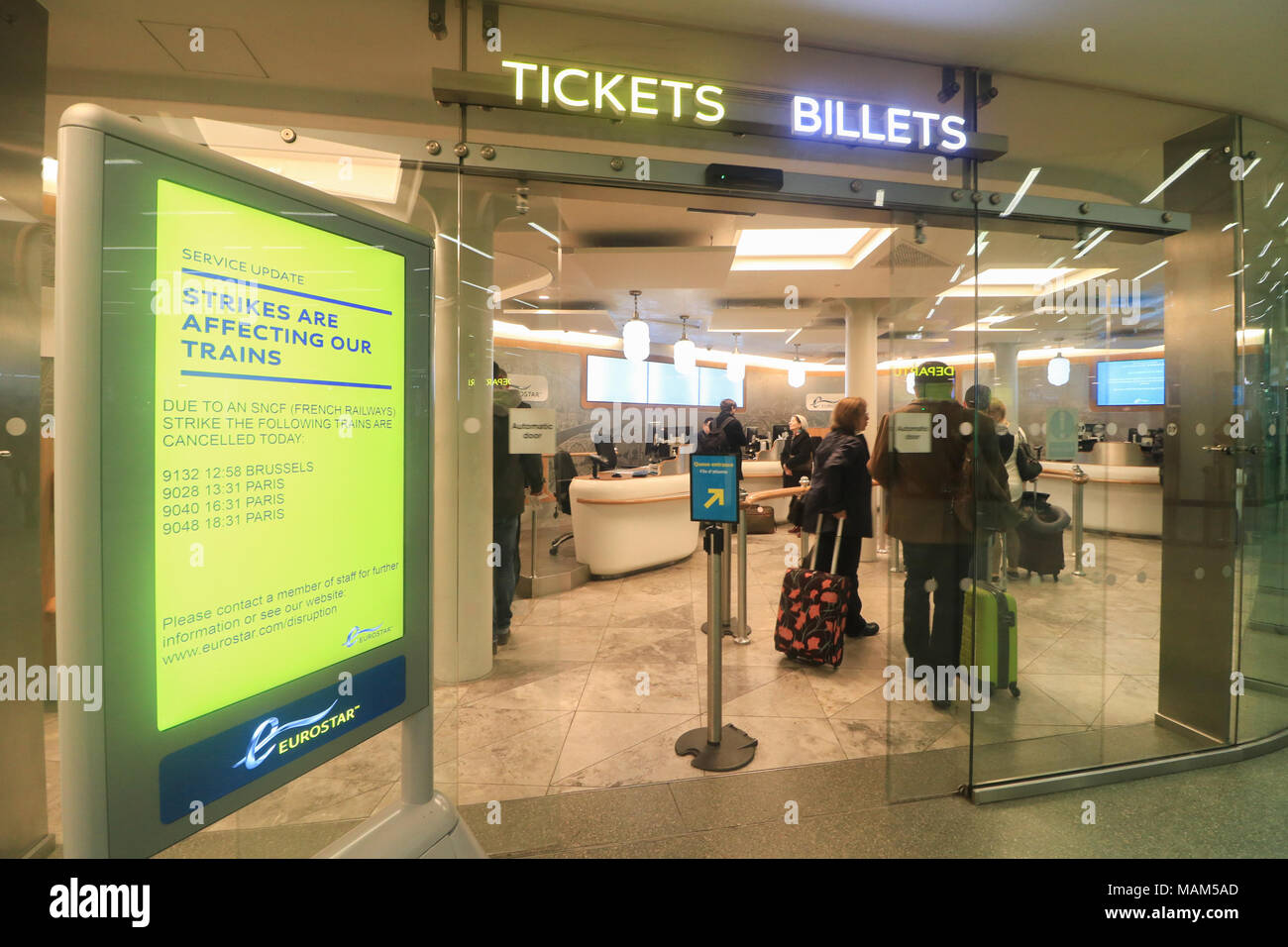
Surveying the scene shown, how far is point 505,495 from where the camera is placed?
3.50 metres

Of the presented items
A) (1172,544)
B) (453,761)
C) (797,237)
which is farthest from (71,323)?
(797,237)

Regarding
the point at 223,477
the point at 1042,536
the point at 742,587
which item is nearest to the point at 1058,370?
the point at 1042,536

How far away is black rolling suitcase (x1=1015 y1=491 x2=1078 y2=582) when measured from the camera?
3.60 m

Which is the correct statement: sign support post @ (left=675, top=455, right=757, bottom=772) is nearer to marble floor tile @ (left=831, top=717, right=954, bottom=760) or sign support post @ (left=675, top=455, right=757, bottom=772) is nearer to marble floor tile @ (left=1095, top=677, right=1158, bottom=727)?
marble floor tile @ (left=831, top=717, right=954, bottom=760)

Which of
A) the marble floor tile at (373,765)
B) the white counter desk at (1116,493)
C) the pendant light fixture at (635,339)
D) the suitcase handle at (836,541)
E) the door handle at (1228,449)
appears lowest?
the marble floor tile at (373,765)

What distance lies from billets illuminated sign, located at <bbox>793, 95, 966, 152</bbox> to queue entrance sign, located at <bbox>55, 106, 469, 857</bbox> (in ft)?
6.24

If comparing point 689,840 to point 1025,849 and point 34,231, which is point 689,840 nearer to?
point 1025,849

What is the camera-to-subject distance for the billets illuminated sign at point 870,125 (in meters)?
2.35

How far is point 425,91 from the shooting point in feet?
9.14

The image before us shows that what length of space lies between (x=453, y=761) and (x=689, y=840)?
1004 mm

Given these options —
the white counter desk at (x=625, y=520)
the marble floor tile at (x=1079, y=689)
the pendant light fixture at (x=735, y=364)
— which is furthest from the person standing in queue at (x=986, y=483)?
the pendant light fixture at (x=735, y=364)

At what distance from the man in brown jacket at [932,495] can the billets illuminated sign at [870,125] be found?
106 centimetres

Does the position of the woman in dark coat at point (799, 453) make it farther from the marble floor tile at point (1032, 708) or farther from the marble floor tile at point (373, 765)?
the marble floor tile at point (373, 765)

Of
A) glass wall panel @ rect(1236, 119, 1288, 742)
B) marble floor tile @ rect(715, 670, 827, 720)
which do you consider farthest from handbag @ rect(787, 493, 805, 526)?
glass wall panel @ rect(1236, 119, 1288, 742)
